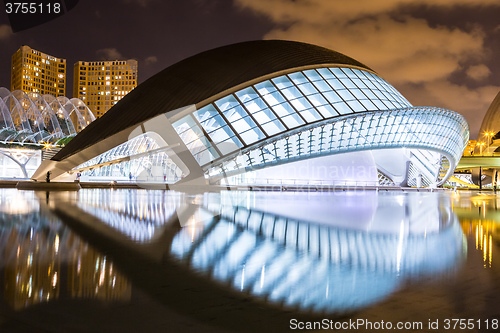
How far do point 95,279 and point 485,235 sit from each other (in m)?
8.67

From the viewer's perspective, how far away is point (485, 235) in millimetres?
9922

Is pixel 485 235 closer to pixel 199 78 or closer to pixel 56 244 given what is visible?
pixel 56 244

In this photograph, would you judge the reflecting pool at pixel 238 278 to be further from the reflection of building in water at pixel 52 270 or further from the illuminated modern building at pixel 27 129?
the illuminated modern building at pixel 27 129

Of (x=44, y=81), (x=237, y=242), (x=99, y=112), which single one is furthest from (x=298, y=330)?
(x=44, y=81)

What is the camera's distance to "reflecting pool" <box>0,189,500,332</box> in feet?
13.0

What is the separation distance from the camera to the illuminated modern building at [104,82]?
17488 cm

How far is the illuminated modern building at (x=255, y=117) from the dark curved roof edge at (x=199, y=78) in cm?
8

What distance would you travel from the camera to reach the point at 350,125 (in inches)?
1152

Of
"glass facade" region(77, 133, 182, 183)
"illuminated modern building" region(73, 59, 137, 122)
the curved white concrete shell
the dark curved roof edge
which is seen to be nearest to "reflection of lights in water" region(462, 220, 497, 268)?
the dark curved roof edge

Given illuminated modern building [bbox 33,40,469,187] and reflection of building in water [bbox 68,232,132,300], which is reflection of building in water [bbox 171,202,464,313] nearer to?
reflection of building in water [bbox 68,232,132,300]

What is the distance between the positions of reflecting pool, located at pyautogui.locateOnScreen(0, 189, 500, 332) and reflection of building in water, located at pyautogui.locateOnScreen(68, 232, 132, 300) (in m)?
0.01

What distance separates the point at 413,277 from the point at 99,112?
182833mm

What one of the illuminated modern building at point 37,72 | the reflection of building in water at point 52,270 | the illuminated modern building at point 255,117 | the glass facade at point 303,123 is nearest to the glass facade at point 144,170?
the illuminated modern building at point 255,117

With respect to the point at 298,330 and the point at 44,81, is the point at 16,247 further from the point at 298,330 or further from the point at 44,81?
the point at 44,81
